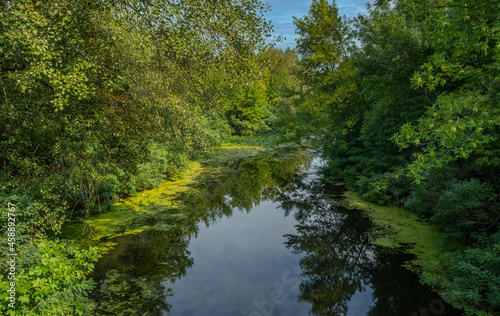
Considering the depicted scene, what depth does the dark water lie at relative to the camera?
554 centimetres

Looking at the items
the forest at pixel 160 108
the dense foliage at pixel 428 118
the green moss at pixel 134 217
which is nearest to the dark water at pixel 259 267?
the green moss at pixel 134 217

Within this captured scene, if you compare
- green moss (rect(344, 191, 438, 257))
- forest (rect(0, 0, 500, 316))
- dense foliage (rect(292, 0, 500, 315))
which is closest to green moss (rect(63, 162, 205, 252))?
forest (rect(0, 0, 500, 316))

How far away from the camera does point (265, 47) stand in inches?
199

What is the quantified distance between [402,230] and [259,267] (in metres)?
4.72

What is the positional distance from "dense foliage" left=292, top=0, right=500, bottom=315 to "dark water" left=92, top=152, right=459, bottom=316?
3.73 feet

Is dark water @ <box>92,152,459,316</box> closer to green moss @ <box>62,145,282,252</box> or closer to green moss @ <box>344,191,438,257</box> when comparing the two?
green moss @ <box>62,145,282,252</box>

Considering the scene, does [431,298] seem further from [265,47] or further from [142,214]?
[142,214]

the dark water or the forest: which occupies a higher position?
the forest

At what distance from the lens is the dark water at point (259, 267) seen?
5535mm

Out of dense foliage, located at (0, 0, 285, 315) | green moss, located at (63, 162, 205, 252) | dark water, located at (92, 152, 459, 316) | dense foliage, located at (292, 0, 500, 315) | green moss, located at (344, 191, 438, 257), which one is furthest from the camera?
green moss, located at (63, 162, 205, 252)

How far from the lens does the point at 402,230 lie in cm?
852

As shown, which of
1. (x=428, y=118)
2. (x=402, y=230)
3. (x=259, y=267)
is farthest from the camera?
(x=402, y=230)

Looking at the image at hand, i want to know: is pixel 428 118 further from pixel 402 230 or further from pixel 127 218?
pixel 127 218

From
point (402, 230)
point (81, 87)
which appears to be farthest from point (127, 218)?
point (402, 230)
